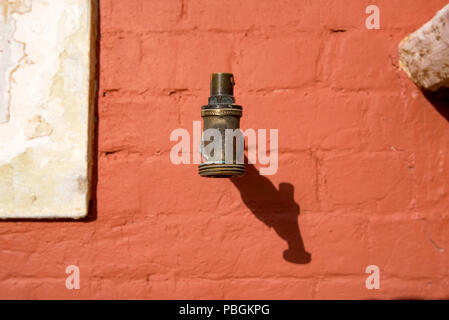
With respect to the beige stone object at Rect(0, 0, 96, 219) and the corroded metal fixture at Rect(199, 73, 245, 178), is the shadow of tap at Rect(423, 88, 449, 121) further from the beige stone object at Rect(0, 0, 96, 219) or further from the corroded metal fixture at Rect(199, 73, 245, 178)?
the beige stone object at Rect(0, 0, 96, 219)

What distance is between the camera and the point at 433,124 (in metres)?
1.42

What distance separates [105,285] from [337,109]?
846 mm

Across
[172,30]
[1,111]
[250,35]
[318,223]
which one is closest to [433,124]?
[318,223]

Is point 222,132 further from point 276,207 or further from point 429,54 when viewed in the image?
point 429,54

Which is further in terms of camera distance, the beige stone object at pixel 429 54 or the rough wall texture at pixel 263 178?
the rough wall texture at pixel 263 178

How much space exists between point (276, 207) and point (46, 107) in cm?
73

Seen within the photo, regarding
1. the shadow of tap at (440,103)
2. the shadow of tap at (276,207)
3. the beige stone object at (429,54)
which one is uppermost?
the beige stone object at (429,54)

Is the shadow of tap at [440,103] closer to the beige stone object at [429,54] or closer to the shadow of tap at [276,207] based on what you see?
the beige stone object at [429,54]

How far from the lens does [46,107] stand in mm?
1417

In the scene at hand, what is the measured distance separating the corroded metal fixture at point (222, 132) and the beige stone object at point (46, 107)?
40 centimetres

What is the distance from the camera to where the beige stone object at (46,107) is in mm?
1399

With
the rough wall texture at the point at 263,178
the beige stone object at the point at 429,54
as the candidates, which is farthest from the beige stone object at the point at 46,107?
the beige stone object at the point at 429,54

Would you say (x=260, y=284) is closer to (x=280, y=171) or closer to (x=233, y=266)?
(x=233, y=266)

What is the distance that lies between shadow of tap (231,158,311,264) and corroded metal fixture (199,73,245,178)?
0.19 metres
